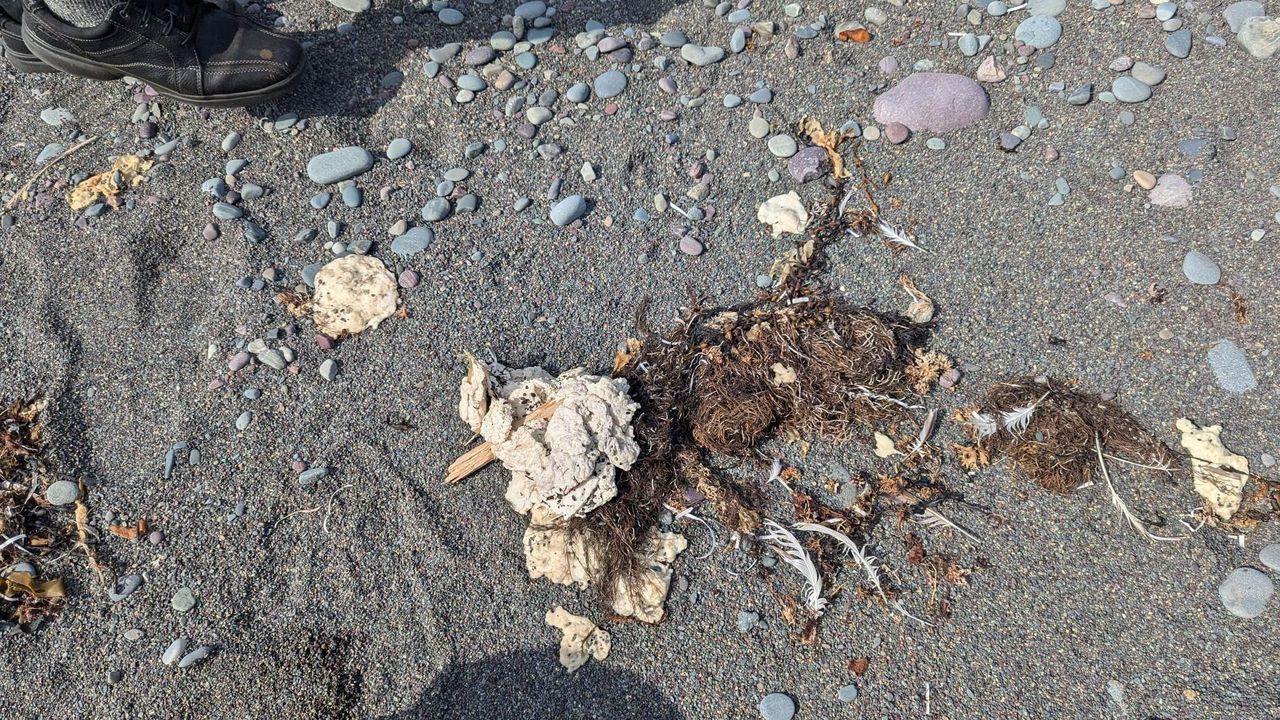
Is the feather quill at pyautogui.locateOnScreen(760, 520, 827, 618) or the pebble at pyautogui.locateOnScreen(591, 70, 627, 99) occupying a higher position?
the pebble at pyautogui.locateOnScreen(591, 70, 627, 99)

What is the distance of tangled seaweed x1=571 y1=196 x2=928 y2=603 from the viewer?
2.41 metres

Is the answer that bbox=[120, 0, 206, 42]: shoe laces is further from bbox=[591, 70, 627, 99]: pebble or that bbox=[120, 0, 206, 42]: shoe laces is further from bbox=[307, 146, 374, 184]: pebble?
bbox=[591, 70, 627, 99]: pebble

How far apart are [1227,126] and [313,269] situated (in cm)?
362

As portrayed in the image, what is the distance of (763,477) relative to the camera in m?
2.49

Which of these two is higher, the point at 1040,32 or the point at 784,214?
the point at 1040,32

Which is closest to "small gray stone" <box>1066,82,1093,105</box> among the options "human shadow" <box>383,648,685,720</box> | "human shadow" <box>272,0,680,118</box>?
"human shadow" <box>272,0,680,118</box>

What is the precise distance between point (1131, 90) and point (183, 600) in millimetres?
4028

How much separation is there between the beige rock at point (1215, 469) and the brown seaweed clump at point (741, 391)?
92cm

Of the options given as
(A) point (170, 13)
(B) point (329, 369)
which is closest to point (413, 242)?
(B) point (329, 369)

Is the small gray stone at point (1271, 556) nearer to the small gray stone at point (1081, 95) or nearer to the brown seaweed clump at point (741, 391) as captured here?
the brown seaweed clump at point (741, 391)

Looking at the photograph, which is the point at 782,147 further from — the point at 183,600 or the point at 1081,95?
the point at 183,600

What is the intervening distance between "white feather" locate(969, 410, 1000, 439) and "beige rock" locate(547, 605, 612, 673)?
1.50 m

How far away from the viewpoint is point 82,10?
253cm

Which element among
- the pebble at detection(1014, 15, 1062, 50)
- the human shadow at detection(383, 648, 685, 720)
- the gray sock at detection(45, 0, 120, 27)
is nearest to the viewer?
the human shadow at detection(383, 648, 685, 720)
